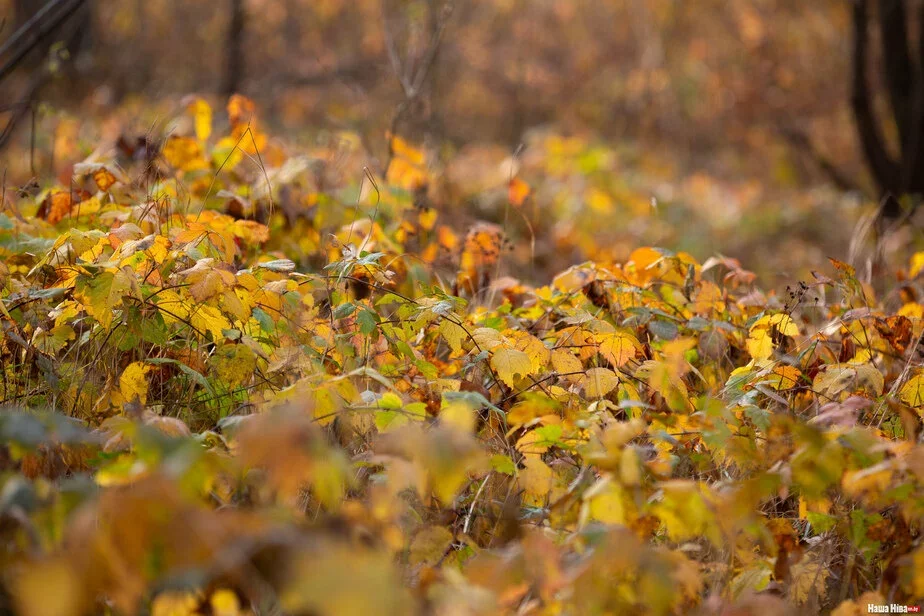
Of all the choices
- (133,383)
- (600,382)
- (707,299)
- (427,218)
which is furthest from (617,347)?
(427,218)

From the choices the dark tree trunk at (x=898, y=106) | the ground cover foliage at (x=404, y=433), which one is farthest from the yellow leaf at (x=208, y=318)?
the dark tree trunk at (x=898, y=106)

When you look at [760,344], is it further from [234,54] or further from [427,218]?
[234,54]

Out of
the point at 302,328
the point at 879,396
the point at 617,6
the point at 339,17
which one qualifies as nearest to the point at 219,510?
the point at 302,328

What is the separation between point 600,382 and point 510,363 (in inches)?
9.3

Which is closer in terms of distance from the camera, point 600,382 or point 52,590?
point 52,590

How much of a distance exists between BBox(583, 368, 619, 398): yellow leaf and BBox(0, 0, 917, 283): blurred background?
8.75 feet

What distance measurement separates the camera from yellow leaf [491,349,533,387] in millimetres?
1859

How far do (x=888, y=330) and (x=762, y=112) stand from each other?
29.6ft

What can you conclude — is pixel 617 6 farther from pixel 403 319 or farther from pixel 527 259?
pixel 403 319

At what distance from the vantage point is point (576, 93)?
12195 millimetres

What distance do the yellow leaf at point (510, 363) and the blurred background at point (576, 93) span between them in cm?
272

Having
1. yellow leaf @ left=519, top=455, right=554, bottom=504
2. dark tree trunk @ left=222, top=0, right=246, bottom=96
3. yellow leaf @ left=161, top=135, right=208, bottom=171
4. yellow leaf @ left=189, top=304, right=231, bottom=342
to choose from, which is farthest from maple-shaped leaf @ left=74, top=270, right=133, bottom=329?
dark tree trunk @ left=222, top=0, right=246, bottom=96

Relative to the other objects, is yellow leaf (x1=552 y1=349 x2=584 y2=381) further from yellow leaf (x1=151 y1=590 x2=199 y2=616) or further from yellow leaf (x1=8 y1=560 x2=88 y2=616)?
yellow leaf (x1=8 y1=560 x2=88 y2=616)

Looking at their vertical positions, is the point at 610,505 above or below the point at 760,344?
above
